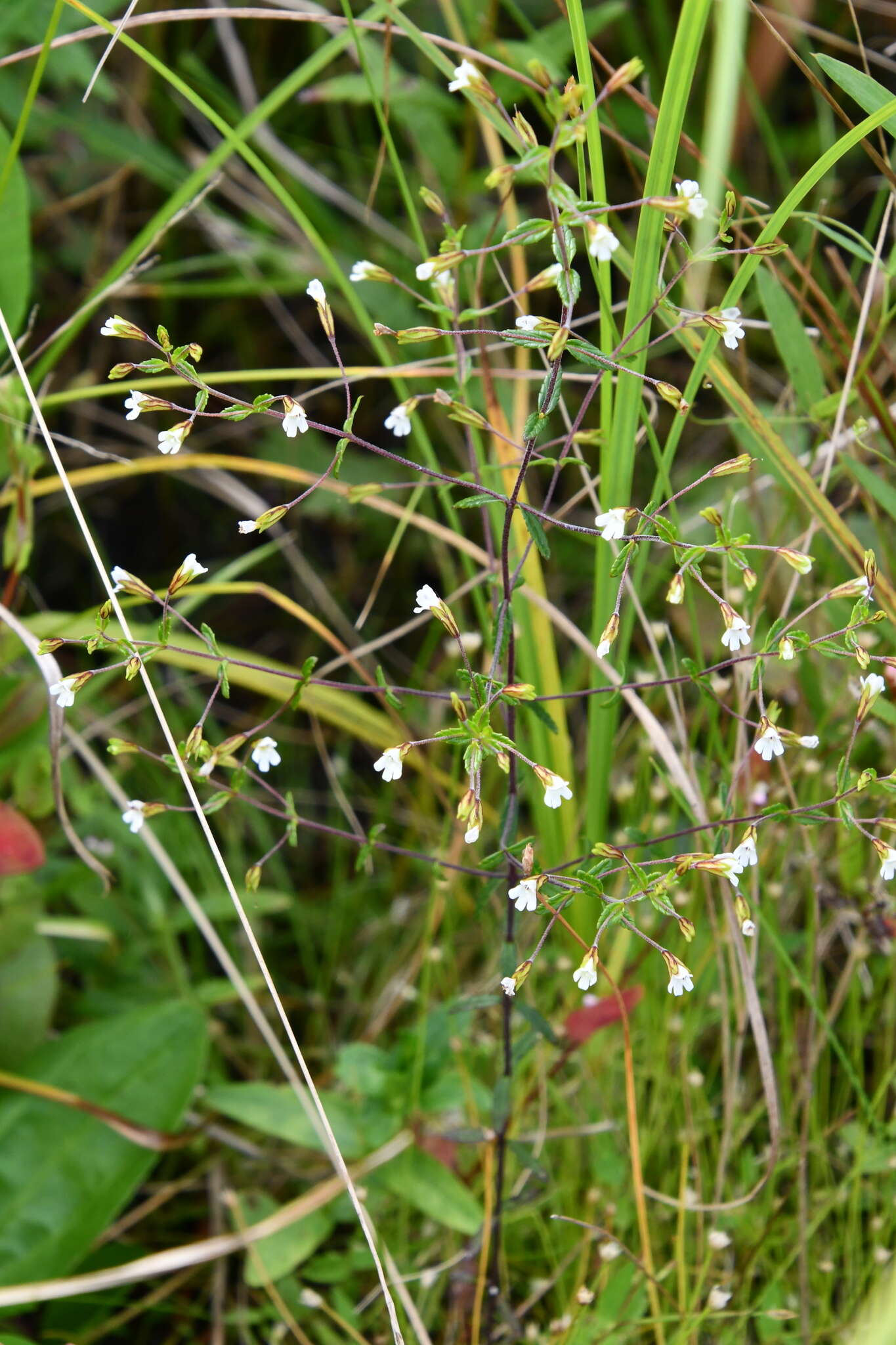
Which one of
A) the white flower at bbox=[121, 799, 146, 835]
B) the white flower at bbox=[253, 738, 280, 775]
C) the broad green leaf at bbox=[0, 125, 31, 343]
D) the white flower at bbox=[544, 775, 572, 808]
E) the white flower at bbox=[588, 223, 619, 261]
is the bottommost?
the white flower at bbox=[121, 799, 146, 835]

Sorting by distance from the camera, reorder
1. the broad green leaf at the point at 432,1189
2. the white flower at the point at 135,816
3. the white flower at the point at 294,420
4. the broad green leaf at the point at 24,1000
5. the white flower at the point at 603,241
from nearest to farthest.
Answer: the white flower at the point at 603,241, the white flower at the point at 294,420, the white flower at the point at 135,816, the broad green leaf at the point at 432,1189, the broad green leaf at the point at 24,1000

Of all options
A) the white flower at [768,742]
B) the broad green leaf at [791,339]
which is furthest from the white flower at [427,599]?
the broad green leaf at [791,339]

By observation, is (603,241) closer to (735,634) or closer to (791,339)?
(735,634)

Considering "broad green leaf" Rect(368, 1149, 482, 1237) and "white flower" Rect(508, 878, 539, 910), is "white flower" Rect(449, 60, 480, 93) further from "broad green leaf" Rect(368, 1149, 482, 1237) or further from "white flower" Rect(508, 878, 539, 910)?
"broad green leaf" Rect(368, 1149, 482, 1237)

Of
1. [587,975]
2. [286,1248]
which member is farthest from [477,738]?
[286,1248]

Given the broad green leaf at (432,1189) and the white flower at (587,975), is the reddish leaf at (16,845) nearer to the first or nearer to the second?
the broad green leaf at (432,1189)

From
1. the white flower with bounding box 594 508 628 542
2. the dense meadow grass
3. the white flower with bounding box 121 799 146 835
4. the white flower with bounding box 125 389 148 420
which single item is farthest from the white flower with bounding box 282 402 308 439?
the white flower with bounding box 121 799 146 835

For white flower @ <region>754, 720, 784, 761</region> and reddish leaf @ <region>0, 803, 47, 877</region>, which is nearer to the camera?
white flower @ <region>754, 720, 784, 761</region>
